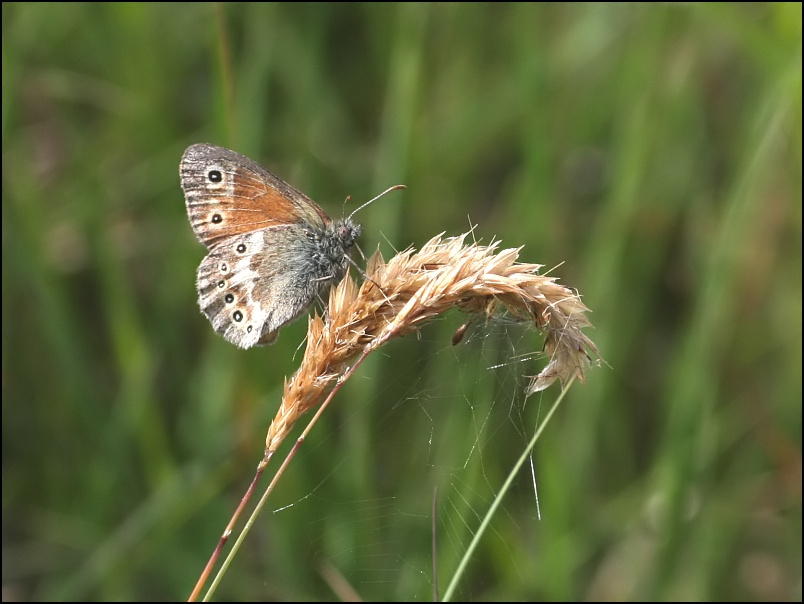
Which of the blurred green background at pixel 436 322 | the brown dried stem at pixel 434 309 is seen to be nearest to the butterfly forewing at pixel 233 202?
the blurred green background at pixel 436 322

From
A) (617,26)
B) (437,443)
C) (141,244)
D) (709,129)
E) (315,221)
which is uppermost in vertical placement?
(617,26)

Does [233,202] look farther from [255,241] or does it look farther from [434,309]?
[434,309]

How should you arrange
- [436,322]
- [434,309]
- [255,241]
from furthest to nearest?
[436,322]
[255,241]
[434,309]

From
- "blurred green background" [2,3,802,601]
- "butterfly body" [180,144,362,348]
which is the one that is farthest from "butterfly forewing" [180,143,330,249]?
"blurred green background" [2,3,802,601]

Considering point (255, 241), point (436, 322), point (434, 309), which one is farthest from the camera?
point (436, 322)

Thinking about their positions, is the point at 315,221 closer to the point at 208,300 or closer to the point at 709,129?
the point at 208,300

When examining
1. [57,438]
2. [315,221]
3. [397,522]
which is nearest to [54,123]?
[57,438]

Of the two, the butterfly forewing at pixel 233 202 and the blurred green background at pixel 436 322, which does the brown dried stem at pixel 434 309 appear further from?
the butterfly forewing at pixel 233 202

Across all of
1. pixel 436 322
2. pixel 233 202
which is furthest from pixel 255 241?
pixel 436 322
